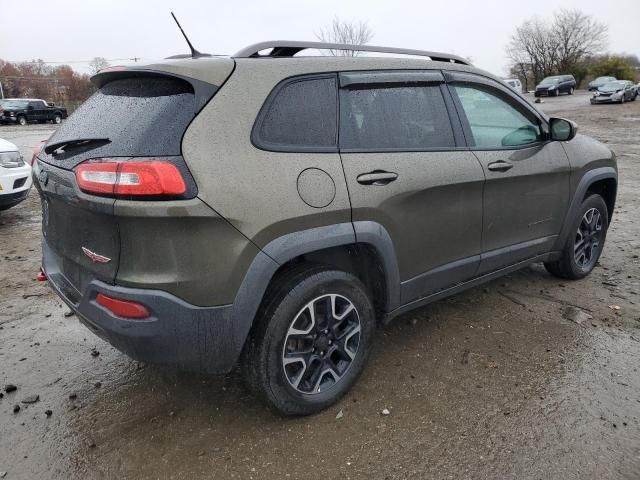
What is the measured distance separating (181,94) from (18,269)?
364cm

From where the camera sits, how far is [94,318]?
89.0 inches

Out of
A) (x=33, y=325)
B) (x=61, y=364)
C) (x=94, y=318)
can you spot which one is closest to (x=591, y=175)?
(x=94, y=318)

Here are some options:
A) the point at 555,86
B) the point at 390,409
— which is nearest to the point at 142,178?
the point at 390,409

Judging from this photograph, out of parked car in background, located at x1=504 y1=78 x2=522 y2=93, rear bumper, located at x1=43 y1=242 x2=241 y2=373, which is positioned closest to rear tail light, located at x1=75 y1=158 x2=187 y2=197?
rear bumper, located at x1=43 y1=242 x2=241 y2=373

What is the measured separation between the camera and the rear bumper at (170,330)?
2.12 metres

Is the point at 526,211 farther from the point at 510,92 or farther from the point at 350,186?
the point at 350,186

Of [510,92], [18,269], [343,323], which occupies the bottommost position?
[18,269]

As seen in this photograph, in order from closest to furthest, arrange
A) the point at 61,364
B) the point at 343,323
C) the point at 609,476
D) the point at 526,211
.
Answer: the point at 609,476
the point at 343,323
the point at 61,364
the point at 526,211

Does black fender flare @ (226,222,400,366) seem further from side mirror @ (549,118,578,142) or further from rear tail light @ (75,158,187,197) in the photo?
side mirror @ (549,118,578,142)

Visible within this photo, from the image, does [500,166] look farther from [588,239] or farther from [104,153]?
[104,153]

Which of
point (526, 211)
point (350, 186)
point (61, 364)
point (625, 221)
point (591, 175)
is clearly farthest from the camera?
point (625, 221)

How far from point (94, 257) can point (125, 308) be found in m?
0.31

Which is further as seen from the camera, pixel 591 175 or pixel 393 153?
pixel 591 175

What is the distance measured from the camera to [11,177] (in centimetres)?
605
